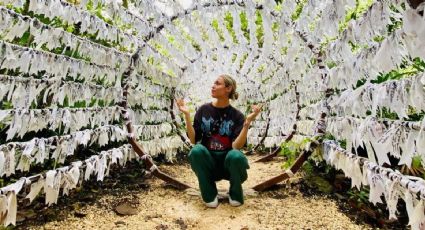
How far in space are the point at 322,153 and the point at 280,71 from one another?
2.14m

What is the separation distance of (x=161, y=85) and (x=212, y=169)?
2.19 m

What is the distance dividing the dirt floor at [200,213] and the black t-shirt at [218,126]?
541 millimetres

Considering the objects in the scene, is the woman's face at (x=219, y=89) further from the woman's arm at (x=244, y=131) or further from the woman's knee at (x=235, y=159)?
the woman's knee at (x=235, y=159)

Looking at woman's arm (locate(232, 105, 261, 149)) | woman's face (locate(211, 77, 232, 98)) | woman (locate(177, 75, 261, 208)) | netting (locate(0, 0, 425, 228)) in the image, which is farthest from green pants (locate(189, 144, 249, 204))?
netting (locate(0, 0, 425, 228))

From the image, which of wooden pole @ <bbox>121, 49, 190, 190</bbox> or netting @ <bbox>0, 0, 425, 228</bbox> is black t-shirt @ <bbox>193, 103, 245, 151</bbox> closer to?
wooden pole @ <bbox>121, 49, 190, 190</bbox>

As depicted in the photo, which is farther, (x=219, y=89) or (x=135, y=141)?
(x=135, y=141)

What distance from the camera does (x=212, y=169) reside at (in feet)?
10.6

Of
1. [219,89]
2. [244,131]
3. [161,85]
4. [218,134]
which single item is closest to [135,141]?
[218,134]

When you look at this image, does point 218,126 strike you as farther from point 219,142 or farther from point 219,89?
point 219,89

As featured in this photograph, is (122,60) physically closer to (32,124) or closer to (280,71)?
(32,124)

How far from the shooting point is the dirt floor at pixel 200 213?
2635 mm

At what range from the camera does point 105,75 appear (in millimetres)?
3443

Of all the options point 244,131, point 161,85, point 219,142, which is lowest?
point 219,142

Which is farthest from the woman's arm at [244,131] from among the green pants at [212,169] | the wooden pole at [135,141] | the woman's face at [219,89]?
the wooden pole at [135,141]
